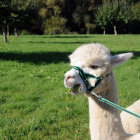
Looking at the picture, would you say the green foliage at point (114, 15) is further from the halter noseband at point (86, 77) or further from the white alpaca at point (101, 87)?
the halter noseband at point (86, 77)

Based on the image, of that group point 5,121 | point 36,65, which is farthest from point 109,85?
point 36,65

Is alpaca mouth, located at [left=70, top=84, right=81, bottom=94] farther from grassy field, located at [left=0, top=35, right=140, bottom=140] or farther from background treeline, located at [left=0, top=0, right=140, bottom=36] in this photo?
background treeline, located at [left=0, top=0, right=140, bottom=36]

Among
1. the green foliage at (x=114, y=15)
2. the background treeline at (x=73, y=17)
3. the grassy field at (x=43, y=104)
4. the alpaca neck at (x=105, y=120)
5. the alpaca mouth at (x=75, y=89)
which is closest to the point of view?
the alpaca mouth at (x=75, y=89)

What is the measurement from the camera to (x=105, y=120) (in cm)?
215

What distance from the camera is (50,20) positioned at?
38719mm

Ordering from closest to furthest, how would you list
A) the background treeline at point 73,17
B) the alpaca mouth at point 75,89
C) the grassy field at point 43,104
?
the alpaca mouth at point 75,89, the grassy field at point 43,104, the background treeline at point 73,17

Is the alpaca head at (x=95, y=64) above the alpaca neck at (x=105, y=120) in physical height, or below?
above

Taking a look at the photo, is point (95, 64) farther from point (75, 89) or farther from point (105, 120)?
point (105, 120)

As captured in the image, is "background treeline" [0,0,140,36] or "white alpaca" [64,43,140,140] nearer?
"white alpaca" [64,43,140,140]

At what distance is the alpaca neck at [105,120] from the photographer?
84.0 inches

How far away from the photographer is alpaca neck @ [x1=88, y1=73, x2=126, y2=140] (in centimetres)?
213

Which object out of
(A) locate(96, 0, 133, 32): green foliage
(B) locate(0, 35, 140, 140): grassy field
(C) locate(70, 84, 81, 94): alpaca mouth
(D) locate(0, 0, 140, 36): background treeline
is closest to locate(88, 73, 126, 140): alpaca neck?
(C) locate(70, 84, 81, 94): alpaca mouth

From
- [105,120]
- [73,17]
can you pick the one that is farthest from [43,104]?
[73,17]

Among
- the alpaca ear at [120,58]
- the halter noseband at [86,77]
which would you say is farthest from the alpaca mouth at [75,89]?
the alpaca ear at [120,58]
